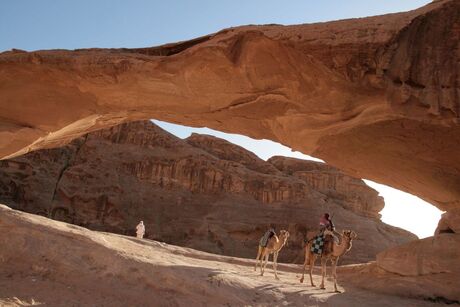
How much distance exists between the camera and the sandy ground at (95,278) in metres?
7.83

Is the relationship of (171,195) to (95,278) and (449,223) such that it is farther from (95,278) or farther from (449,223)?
(95,278)

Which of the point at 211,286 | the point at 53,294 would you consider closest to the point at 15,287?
the point at 53,294

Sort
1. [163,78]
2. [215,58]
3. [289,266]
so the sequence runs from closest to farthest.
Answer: [215,58] < [163,78] < [289,266]

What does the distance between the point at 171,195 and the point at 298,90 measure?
25.1 metres

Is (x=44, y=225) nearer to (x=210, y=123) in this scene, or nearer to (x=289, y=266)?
(x=210, y=123)

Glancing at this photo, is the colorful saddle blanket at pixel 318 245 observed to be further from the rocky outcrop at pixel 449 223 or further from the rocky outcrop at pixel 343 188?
the rocky outcrop at pixel 343 188

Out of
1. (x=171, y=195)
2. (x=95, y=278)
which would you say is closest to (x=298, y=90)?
(x=95, y=278)

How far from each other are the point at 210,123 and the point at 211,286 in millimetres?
4867

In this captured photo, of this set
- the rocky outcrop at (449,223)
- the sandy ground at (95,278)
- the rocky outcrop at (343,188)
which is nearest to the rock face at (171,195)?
the rocky outcrop at (343,188)

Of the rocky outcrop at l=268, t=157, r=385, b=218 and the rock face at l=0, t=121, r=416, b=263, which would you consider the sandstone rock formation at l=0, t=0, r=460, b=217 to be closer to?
the rock face at l=0, t=121, r=416, b=263

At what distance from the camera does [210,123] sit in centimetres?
1205

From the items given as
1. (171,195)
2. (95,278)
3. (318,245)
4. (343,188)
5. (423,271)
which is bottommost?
(95,278)

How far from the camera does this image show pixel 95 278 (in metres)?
8.49

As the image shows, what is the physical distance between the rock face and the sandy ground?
20.4 metres
